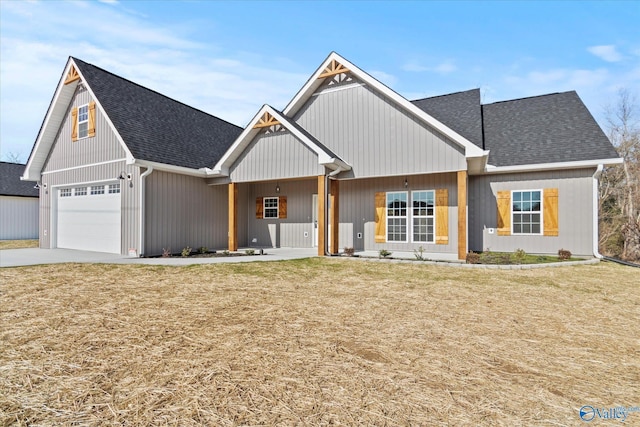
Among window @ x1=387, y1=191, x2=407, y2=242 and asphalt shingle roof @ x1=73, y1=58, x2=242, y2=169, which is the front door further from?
asphalt shingle roof @ x1=73, y1=58, x2=242, y2=169

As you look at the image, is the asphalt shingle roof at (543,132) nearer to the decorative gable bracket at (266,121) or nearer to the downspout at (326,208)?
the downspout at (326,208)

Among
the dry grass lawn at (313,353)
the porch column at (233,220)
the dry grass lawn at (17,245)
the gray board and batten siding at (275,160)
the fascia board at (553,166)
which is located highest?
the gray board and batten siding at (275,160)

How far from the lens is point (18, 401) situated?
2.38 m

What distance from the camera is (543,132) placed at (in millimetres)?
12047

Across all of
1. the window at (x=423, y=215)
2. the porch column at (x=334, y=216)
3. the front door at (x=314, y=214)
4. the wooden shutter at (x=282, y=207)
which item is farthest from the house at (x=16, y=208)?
the window at (x=423, y=215)

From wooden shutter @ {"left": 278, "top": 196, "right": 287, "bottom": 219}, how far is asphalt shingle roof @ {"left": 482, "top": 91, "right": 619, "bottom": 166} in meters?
8.42

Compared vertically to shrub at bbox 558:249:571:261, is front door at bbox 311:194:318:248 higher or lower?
higher

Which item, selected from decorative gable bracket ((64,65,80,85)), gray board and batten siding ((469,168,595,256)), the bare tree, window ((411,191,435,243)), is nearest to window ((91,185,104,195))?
decorative gable bracket ((64,65,80,85))

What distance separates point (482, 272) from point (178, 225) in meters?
10.5

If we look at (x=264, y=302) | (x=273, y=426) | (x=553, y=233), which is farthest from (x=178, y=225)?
(x=553, y=233)

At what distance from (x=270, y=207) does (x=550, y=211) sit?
10.9 metres

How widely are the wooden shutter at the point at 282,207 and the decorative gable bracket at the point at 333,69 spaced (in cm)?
533

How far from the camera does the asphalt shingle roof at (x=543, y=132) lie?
422 inches

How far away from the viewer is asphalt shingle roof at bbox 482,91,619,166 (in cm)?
1073
